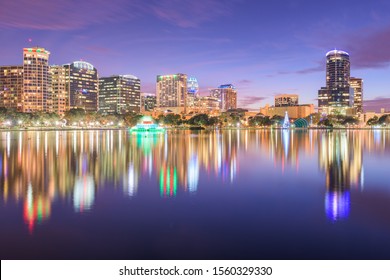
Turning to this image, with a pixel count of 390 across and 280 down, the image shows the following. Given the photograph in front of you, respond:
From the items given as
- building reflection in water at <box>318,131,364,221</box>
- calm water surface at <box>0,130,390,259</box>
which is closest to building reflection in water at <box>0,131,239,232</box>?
calm water surface at <box>0,130,390,259</box>

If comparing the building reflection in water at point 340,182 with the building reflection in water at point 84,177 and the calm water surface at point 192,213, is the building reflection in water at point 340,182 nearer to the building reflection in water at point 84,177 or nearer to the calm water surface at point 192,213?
the calm water surface at point 192,213

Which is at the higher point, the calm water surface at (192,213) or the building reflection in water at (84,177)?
the building reflection in water at (84,177)

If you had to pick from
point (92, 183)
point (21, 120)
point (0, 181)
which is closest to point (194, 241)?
point (92, 183)

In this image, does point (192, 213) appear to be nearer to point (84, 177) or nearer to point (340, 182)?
point (84, 177)

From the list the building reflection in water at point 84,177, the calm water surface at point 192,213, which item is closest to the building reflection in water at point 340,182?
the calm water surface at point 192,213

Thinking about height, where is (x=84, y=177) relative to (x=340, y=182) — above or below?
above

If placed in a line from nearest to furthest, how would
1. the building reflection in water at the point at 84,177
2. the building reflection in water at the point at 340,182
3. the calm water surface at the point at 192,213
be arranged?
the calm water surface at the point at 192,213 < the building reflection in water at the point at 340,182 < the building reflection in water at the point at 84,177

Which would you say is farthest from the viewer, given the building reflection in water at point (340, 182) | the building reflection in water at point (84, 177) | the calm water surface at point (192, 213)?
the building reflection in water at point (84, 177)

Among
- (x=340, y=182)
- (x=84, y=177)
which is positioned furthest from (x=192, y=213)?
(x=340, y=182)

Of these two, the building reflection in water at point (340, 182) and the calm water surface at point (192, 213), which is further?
the building reflection in water at point (340, 182)

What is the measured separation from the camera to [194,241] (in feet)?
43.6

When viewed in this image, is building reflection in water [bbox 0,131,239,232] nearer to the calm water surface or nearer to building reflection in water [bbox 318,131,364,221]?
the calm water surface

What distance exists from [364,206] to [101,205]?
41.2ft
